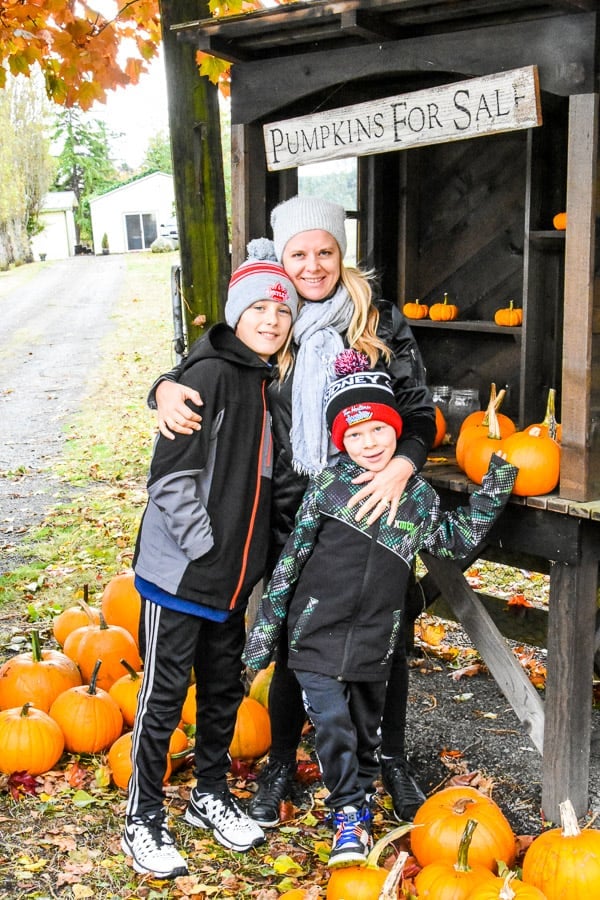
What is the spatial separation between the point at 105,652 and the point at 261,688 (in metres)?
0.77

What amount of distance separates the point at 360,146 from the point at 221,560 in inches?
61.7

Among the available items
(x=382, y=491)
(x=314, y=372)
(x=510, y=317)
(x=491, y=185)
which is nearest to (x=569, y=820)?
(x=382, y=491)

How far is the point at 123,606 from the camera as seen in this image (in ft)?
16.3

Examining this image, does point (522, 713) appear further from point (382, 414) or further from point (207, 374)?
point (207, 374)

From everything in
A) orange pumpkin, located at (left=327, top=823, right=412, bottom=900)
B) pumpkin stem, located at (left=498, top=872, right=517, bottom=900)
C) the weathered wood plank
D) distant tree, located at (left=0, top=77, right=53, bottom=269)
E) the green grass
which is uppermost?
distant tree, located at (left=0, top=77, right=53, bottom=269)

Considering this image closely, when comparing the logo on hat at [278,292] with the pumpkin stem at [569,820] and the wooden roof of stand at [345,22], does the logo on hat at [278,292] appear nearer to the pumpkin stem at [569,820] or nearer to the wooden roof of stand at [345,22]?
the wooden roof of stand at [345,22]

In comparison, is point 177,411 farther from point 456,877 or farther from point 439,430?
point 456,877

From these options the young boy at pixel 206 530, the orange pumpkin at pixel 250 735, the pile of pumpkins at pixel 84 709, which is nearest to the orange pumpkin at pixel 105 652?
the pile of pumpkins at pixel 84 709

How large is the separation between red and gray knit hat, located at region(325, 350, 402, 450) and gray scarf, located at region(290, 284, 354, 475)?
47mm

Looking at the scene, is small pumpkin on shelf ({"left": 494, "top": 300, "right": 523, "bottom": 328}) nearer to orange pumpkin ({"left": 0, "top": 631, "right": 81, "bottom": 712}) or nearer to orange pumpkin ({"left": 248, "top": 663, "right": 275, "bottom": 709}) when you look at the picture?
orange pumpkin ({"left": 248, "top": 663, "right": 275, "bottom": 709})

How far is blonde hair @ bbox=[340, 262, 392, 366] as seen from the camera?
11.0 ft

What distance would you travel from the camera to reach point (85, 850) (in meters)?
3.45

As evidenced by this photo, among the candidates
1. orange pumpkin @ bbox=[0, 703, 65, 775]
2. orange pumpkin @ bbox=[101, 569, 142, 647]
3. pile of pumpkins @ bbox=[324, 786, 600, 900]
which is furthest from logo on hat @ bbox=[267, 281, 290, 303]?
orange pumpkin @ bbox=[101, 569, 142, 647]

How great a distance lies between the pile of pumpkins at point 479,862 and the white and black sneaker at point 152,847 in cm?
48
